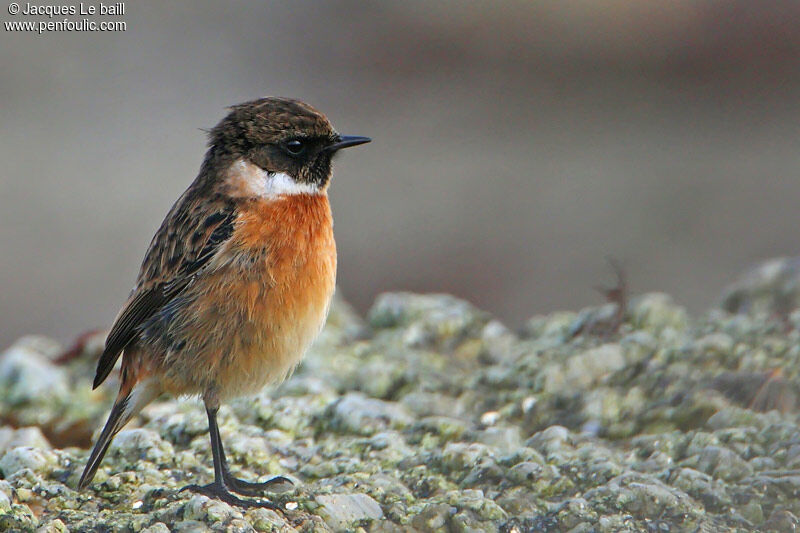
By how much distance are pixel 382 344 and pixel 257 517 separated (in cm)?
256

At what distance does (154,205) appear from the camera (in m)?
13.1

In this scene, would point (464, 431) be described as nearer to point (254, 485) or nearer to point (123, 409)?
point (254, 485)

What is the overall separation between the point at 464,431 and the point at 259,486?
1.19 meters

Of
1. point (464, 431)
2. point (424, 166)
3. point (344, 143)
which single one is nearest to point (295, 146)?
point (344, 143)

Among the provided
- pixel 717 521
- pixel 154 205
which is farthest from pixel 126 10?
pixel 717 521

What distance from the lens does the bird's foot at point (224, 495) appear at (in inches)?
171

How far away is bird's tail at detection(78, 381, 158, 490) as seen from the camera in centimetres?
475

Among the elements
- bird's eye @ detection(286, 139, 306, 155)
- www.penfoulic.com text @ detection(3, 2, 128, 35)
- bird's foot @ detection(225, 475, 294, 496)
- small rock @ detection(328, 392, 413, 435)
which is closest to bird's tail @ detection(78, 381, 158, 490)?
bird's foot @ detection(225, 475, 294, 496)

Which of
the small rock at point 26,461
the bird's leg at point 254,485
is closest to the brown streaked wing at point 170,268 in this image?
the small rock at point 26,461

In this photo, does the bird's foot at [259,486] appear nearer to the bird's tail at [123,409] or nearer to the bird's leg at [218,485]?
the bird's leg at [218,485]

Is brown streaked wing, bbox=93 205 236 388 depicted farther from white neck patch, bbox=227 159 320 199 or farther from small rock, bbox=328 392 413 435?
small rock, bbox=328 392 413 435

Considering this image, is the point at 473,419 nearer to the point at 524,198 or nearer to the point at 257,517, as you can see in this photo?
the point at 257,517

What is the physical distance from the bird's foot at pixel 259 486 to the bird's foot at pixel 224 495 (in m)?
0.04

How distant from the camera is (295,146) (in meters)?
5.36
